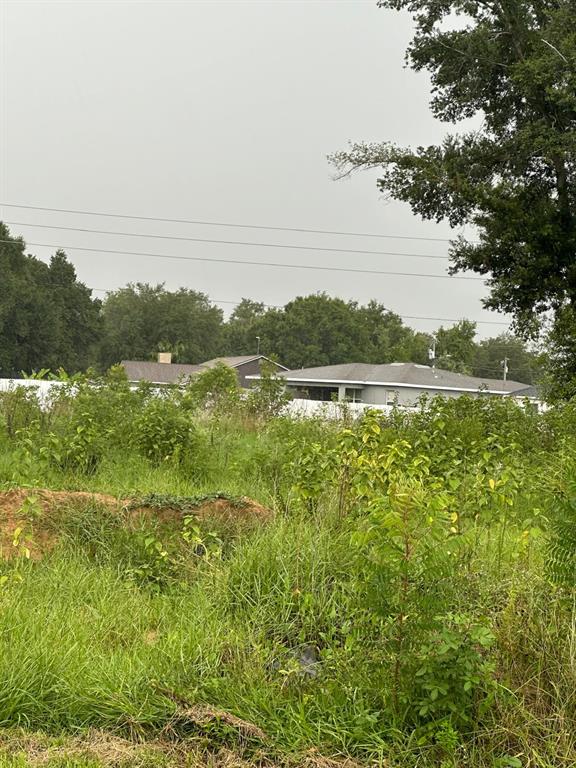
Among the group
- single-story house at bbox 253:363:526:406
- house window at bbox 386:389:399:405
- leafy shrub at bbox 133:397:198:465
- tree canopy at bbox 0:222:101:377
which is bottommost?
leafy shrub at bbox 133:397:198:465

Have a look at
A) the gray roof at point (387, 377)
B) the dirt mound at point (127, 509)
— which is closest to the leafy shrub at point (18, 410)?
the dirt mound at point (127, 509)

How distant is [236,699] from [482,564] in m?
1.63

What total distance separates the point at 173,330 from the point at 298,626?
56258 mm

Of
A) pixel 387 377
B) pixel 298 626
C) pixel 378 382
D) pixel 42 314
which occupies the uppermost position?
pixel 42 314

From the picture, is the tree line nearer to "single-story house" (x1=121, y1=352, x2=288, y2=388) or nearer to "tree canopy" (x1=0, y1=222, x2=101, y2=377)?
"tree canopy" (x1=0, y1=222, x2=101, y2=377)

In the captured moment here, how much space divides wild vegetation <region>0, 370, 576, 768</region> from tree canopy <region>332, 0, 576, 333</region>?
1065cm

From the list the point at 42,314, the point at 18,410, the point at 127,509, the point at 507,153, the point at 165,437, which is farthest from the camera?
the point at 42,314

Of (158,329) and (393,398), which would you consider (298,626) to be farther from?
(158,329)

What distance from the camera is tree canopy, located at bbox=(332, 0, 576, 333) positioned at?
14.2m

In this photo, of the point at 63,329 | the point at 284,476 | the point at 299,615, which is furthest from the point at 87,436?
the point at 63,329

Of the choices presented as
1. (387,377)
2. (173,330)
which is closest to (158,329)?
(173,330)

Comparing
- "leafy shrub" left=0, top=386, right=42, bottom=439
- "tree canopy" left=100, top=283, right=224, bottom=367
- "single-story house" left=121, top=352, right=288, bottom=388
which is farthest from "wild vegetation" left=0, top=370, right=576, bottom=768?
"tree canopy" left=100, top=283, right=224, bottom=367

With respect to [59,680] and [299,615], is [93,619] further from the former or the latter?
[299,615]

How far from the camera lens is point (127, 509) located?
495cm
